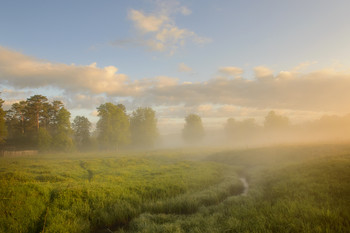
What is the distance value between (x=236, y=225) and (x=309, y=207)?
412cm

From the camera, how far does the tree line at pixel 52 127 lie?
147 ft

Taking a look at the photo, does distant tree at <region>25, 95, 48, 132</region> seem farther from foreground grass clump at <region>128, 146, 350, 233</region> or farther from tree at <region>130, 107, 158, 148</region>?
foreground grass clump at <region>128, 146, 350, 233</region>

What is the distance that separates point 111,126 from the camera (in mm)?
59281

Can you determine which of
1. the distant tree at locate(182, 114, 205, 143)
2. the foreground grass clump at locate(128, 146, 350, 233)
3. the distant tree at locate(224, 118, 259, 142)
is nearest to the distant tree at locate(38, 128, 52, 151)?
the foreground grass clump at locate(128, 146, 350, 233)

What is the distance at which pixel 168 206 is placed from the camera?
38.2 ft

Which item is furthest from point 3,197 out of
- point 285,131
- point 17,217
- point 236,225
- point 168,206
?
point 285,131

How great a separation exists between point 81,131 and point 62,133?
15.5 metres

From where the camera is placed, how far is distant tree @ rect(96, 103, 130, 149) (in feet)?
195

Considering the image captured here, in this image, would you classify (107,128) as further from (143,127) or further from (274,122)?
(274,122)

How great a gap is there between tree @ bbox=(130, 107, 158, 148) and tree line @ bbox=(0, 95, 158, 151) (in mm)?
9207

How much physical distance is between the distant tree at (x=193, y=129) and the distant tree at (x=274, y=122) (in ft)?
129

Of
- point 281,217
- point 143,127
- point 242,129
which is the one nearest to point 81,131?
point 143,127

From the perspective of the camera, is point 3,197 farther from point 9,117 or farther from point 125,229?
point 9,117

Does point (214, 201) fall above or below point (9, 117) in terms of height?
below
